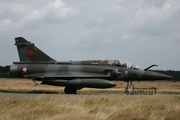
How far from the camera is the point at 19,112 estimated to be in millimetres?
10406

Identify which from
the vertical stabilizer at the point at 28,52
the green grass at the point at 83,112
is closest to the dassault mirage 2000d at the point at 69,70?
the vertical stabilizer at the point at 28,52

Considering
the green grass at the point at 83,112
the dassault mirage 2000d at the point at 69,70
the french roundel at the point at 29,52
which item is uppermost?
the french roundel at the point at 29,52

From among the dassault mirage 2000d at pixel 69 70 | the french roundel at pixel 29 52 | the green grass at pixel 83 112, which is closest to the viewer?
the green grass at pixel 83 112

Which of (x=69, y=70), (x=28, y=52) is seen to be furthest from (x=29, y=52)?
(x=69, y=70)

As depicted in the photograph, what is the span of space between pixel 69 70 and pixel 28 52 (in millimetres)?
3914

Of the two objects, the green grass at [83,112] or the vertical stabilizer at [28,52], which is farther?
the vertical stabilizer at [28,52]

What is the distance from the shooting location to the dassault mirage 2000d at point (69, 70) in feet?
75.2

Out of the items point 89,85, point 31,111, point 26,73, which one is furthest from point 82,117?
point 26,73

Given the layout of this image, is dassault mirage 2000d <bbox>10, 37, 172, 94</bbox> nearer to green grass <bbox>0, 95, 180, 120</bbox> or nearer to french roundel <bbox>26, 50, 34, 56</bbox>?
french roundel <bbox>26, 50, 34, 56</bbox>

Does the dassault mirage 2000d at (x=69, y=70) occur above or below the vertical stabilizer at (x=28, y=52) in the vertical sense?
below

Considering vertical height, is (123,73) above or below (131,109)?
above

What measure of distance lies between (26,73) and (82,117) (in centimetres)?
1528

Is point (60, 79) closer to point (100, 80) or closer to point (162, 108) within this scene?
point (100, 80)

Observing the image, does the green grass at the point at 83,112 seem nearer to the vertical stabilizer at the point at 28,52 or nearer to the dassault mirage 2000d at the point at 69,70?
the dassault mirage 2000d at the point at 69,70
